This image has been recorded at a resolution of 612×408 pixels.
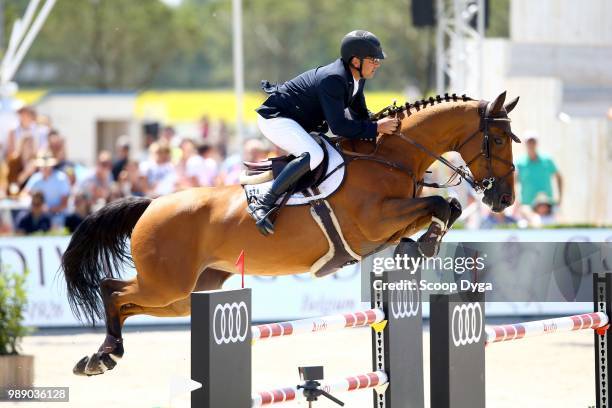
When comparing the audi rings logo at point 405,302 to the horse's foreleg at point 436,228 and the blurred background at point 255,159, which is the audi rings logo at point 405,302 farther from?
the blurred background at point 255,159

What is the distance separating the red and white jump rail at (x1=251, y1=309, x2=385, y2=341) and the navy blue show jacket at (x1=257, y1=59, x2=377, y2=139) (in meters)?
1.15

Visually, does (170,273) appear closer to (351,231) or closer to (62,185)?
(351,231)

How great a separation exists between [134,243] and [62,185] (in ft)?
19.7

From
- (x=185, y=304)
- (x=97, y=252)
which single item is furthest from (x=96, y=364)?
(x=97, y=252)

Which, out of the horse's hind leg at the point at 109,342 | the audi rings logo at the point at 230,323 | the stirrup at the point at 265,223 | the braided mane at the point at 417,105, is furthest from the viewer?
the horse's hind leg at the point at 109,342

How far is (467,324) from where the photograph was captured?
5.88 metres

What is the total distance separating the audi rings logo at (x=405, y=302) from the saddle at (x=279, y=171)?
95 centimetres

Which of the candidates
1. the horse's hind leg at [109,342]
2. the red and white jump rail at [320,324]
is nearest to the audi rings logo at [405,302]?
the red and white jump rail at [320,324]

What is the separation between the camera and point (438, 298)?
5789 mm

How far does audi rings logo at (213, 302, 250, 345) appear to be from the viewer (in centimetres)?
509

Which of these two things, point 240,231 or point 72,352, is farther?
point 72,352

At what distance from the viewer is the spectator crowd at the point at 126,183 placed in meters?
12.5

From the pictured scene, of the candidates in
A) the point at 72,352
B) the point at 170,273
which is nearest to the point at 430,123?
the point at 170,273

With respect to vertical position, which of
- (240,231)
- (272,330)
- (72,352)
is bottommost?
(72,352)
